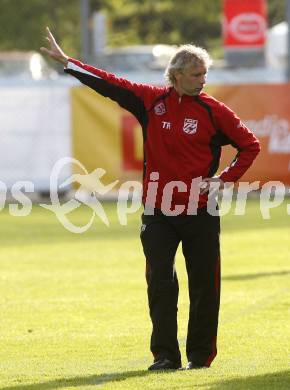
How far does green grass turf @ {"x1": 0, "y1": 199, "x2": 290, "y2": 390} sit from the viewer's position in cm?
734

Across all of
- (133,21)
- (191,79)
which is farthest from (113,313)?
(133,21)

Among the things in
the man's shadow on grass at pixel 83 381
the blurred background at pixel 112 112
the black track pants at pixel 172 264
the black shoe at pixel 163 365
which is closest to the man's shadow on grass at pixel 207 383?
the man's shadow on grass at pixel 83 381

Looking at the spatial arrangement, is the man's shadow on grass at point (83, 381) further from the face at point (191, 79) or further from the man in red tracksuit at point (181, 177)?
the face at point (191, 79)

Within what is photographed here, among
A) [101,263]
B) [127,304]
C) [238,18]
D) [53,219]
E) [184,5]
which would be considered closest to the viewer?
[127,304]

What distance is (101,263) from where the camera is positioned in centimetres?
1371

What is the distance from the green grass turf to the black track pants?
0.27 m

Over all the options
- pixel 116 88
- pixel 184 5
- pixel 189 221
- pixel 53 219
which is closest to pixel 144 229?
pixel 189 221

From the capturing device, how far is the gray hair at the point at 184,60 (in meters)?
7.42

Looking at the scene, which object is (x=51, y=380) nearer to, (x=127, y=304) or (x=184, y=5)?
(x=127, y=304)

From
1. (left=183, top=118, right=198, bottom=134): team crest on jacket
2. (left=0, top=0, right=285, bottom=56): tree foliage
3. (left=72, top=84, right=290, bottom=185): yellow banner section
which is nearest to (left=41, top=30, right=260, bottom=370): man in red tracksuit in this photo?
(left=183, top=118, right=198, bottom=134): team crest on jacket

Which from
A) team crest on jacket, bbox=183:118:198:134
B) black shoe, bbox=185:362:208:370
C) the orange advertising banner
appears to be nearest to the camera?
team crest on jacket, bbox=183:118:198:134

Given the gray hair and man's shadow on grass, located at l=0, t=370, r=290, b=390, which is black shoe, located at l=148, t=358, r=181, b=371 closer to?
man's shadow on grass, located at l=0, t=370, r=290, b=390

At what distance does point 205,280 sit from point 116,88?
1.27m

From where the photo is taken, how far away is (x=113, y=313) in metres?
10.1
